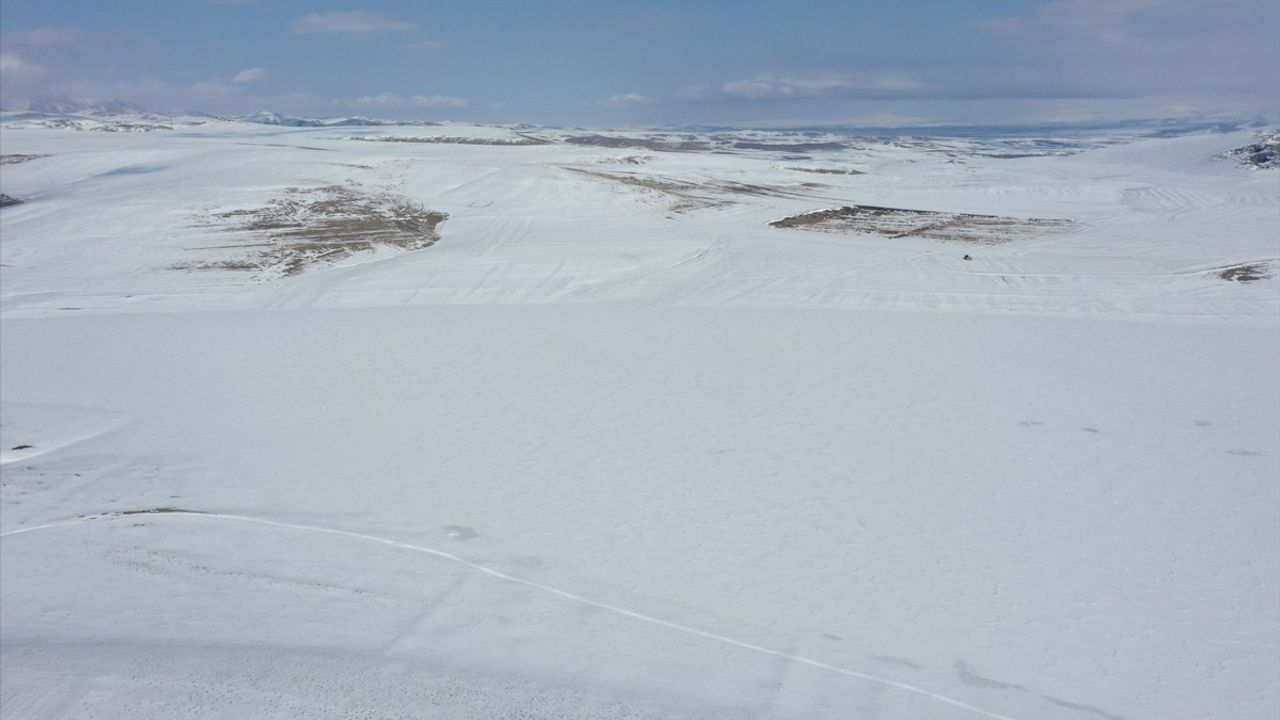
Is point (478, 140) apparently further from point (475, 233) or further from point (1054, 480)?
point (1054, 480)

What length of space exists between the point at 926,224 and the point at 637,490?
24337 millimetres

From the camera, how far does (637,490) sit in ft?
31.6

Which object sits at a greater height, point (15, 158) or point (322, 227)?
point (15, 158)

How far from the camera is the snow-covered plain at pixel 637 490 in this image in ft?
22.2

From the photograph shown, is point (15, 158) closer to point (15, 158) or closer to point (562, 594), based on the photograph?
point (15, 158)

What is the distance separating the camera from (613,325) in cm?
1686

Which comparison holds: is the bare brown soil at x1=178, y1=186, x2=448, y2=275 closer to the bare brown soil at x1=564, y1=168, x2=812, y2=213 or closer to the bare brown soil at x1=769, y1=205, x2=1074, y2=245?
the bare brown soil at x1=564, y1=168, x2=812, y2=213

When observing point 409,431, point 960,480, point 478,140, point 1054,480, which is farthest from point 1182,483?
point 478,140

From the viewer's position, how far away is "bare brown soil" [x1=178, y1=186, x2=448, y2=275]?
73.3 ft

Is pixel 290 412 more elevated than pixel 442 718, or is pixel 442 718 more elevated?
pixel 290 412

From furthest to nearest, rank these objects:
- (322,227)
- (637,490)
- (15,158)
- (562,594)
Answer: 1. (15,158)
2. (322,227)
3. (637,490)
4. (562,594)

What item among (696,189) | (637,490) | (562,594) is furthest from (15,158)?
(562,594)

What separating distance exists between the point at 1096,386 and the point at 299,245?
21.0 m

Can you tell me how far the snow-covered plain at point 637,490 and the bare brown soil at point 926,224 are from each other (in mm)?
6107
